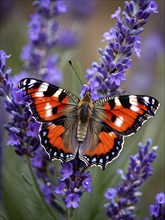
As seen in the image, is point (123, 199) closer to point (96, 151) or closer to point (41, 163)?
point (96, 151)

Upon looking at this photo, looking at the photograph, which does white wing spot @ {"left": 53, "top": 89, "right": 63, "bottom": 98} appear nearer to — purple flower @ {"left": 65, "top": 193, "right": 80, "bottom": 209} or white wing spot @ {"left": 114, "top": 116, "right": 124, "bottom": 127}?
white wing spot @ {"left": 114, "top": 116, "right": 124, "bottom": 127}

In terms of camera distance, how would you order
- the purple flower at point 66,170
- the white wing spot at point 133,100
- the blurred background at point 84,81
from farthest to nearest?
the blurred background at point 84,81 → the white wing spot at point 133,100 → the purple flower at point 66,170

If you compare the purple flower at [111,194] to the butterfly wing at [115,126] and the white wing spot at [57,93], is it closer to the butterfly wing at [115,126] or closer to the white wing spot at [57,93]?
the butterfly wing at [115,126]

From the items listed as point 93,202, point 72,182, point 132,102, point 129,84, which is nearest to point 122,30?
point 132,102

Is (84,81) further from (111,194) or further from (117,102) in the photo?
(111,194)

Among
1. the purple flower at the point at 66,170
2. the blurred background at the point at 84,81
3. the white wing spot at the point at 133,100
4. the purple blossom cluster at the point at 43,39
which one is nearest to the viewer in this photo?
the purple flower at the point at 66,170

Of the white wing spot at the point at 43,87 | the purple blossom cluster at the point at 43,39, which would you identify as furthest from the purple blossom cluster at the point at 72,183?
the purple blossom cluster at the point at 43,39

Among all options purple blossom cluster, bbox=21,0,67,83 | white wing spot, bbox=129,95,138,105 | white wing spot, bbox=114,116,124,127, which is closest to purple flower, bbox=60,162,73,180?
white wing spot, bbox=114,116,124,127

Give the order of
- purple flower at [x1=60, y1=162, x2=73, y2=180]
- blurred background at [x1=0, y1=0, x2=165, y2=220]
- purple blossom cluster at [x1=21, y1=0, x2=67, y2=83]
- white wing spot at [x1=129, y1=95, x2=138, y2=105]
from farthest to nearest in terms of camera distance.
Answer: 1. purple blossom cluster at [x1=21, y1=0, x2=67, y2=83]
2. blurred background at [x1=0, y1=0, x2=165, y2=220]
3. white wing spot at [x1=129, y1=95, x2=138, y2=105]
4. purple flower at [x1=60, y1=162, x2=73, y2=180]
